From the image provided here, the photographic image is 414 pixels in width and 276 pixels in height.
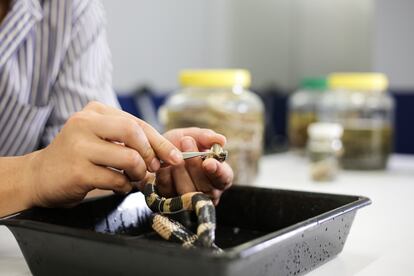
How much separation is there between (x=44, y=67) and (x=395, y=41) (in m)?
1.87

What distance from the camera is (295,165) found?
169 centimetres

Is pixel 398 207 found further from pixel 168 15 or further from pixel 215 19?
pixel 215 19

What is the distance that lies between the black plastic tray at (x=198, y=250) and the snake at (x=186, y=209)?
3cm

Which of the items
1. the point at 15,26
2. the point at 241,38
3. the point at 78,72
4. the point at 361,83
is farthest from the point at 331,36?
the point at 15,26

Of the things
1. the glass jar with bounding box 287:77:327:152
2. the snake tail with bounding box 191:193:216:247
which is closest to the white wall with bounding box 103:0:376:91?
the glass jar with bounding box 287:77:327:152

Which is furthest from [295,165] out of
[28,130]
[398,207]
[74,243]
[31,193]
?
[74,243]

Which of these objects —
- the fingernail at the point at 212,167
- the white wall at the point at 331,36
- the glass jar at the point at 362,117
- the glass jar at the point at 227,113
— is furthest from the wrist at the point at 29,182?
the white wall at the point at 331,36

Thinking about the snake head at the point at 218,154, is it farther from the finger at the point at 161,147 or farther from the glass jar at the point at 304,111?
the glass jar at the point at 304,111

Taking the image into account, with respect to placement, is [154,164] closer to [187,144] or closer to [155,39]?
[187,144]

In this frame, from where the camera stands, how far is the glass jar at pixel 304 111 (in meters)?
1.89

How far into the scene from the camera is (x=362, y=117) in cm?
165

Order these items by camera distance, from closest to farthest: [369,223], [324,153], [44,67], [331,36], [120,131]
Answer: [120,131]
[369,223]
[44,67]
[324,153]
[331,36]

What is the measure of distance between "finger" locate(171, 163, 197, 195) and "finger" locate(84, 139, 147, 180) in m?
0.15

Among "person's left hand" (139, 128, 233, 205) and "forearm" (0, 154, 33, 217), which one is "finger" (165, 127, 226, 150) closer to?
"person's left hand" (139, 128, 233, 205)
